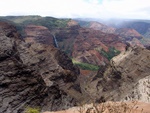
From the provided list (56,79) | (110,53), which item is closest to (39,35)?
(110,53)

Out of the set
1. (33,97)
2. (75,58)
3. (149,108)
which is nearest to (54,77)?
(33,97)

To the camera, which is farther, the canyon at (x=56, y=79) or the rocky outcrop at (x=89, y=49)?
the rocky outcrop at (x=89, y=49)

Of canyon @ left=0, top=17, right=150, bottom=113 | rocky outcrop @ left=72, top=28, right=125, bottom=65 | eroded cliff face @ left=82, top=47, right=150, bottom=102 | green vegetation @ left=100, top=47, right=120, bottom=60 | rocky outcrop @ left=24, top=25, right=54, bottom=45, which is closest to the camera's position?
canyon @ left=0, top=17, right=150, bottom=113

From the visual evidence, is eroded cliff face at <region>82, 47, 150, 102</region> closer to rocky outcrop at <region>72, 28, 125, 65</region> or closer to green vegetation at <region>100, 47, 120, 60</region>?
rocky outcrop at <region>72, 28, 125, 65</region>

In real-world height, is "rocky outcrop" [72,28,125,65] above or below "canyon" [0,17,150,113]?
below

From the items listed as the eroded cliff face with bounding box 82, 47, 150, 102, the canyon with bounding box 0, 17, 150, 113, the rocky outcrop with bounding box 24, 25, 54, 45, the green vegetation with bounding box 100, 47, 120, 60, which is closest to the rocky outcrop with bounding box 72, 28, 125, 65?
the green vegetation with bounding box 100, 47, 120, 60

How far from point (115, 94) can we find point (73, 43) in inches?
4589

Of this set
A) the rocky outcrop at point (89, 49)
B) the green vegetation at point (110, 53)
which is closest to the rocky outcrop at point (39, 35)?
the rocky outcrop at point (89, 49)

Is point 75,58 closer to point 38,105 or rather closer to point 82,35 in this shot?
point 82,35

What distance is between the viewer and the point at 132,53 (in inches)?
2923

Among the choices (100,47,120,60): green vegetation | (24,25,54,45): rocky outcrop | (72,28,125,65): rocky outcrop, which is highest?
(24,25,54,45): rocky outcrop

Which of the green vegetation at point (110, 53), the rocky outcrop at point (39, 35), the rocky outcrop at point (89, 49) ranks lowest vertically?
the green vegetation at point (110, 53)

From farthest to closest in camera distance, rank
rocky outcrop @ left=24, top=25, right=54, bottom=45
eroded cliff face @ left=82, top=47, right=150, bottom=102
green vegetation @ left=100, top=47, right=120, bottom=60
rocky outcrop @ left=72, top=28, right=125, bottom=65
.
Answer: green vegetation @ left=100, top=47, right=120, bottom=60
rocky outcrop @ left=24, top=25, right=54, bottom=45
rocky outcrop @ left=72, top=28, right=125, bottom=65
eroded cliff face @ left=82, top=47, right=150, bottom=102

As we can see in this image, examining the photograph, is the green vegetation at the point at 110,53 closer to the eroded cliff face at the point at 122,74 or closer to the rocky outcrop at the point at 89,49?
the rocky outcrop at the point at 89,49
